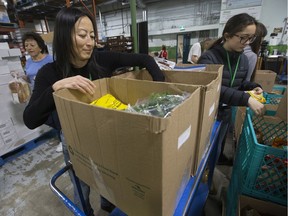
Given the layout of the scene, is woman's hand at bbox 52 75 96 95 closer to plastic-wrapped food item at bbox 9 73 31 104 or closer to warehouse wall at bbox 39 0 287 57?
plastic-wrapped food item at bbox 9 73 31 104

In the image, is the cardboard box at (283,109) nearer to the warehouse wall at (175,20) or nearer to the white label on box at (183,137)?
the white label on box at (183,137)

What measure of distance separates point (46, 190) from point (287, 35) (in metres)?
7.17

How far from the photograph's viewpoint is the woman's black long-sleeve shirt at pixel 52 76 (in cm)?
69

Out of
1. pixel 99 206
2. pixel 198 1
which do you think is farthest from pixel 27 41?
pixel 198 1

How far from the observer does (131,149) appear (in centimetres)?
44

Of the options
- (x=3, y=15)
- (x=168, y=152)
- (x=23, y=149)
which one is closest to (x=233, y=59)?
(x=168, y=152)

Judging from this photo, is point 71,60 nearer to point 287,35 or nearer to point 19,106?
point 19,106

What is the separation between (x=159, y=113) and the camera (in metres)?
0.52

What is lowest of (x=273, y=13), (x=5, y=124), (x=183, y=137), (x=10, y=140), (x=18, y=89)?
(x=10, y=140)

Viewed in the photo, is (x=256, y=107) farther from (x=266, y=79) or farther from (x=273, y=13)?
(x=273, y=13)

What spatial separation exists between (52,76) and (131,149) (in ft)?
2.16

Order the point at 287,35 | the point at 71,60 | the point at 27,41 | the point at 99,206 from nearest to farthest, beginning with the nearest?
the point at 71,60, the point at 99,206, the point at 27,41, the point at 287,35

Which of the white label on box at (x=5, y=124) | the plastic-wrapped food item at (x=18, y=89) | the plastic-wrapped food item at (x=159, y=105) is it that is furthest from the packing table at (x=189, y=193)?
the white label on box at (x=5, y=124)

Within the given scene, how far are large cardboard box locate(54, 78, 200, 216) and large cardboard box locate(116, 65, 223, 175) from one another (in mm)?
79
